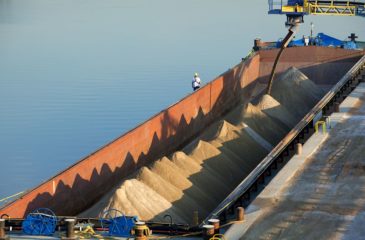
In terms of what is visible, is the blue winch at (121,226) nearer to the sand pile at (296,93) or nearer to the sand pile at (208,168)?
the sand pile at (208,168)

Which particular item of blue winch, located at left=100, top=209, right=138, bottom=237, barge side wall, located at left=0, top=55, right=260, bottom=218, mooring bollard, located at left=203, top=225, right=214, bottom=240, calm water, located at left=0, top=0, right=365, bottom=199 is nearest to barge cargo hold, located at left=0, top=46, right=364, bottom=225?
barge side wall, located at left=0, top=55, right=260, bottom=218

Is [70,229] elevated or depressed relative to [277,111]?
elevated

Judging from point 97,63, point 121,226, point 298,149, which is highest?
point 97,63

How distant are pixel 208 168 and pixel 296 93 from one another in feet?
47.0

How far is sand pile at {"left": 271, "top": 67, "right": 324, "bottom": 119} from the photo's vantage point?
120 feet

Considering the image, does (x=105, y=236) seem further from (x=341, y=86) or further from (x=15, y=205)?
(x=341, y=86)

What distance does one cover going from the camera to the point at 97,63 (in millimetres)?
59750

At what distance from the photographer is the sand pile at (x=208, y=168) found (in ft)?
66.1

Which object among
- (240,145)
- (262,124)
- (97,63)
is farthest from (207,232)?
(97,63)

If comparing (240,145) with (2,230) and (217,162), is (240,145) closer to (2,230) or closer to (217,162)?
(217,162)

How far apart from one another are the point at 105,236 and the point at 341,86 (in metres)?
19.4

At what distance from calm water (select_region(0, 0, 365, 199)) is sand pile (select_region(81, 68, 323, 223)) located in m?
8.60

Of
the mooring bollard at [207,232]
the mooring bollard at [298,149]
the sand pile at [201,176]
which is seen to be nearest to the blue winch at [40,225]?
the mooring bollard at [207,232]

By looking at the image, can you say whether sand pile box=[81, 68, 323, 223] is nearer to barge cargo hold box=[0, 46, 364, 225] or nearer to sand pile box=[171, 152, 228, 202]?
sand pile box=[171, 152, 228, 202]
